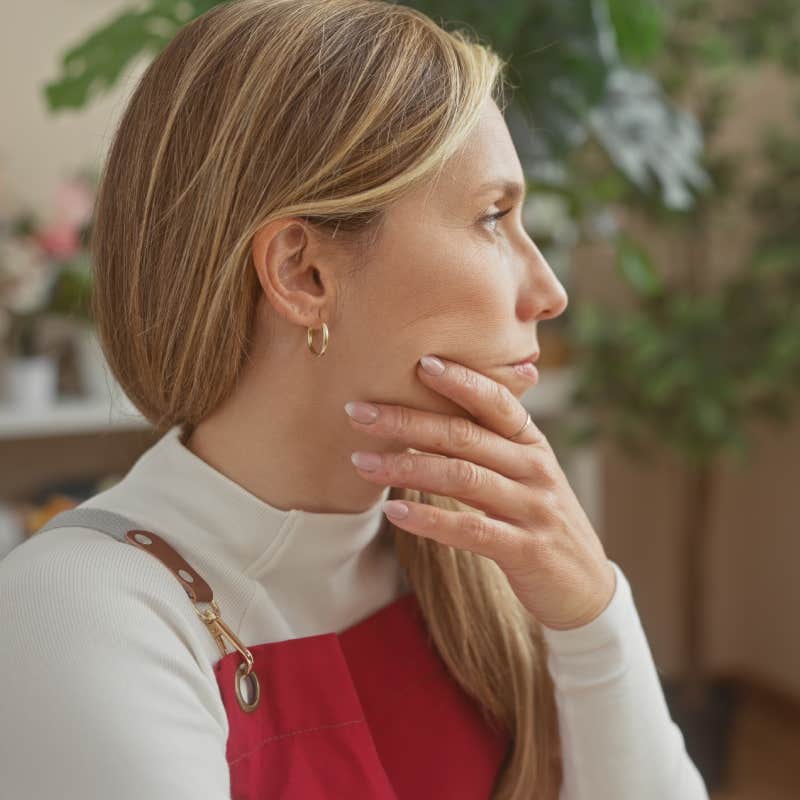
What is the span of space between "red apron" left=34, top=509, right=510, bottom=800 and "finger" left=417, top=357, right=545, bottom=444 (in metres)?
0.21

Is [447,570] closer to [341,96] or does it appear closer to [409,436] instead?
[409,436]

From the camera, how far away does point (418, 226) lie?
865 mm

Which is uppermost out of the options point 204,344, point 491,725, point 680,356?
point 204,344

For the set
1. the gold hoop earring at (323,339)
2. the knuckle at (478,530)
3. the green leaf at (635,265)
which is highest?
the gold hoop earring at (323,339)

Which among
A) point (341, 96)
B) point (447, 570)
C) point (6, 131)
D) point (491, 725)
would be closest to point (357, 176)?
point (341, 96)

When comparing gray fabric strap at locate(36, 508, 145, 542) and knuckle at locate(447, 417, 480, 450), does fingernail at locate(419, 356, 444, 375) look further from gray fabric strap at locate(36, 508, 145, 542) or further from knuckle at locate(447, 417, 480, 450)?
gray fabric strap at locate(36, 508, 145, 542)

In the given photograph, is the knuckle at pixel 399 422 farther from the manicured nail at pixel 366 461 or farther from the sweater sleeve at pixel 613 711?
the sweater sleeve at pixel 613 711

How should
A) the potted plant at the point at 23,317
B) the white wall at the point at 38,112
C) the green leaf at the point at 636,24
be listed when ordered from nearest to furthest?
the green leaf at the point at 636,24 < the potted plant at the point at 23,317 < the white wall at the point at 38,112

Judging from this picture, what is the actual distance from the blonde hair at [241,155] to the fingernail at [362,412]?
0.32 feet

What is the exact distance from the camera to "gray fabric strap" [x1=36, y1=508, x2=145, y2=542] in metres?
0.82

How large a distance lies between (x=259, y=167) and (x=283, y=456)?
0.23 meters

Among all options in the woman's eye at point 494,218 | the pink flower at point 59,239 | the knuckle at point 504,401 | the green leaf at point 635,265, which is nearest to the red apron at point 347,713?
the knuckle at point 504,401

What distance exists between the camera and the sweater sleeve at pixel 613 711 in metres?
0.95

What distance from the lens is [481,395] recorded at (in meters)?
0.87
